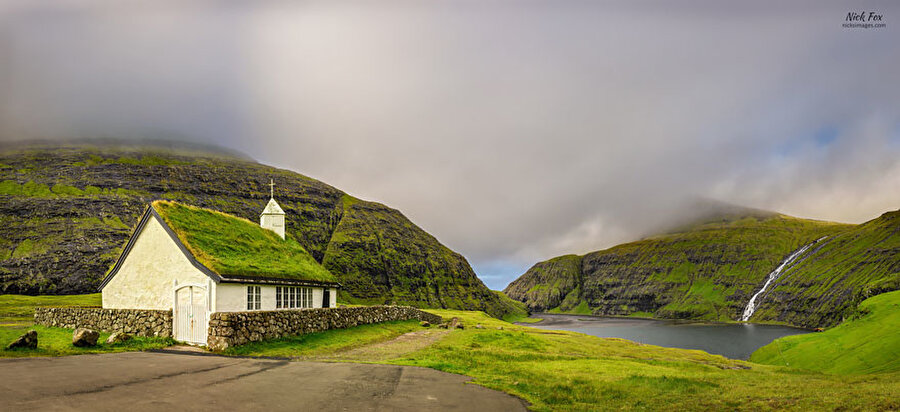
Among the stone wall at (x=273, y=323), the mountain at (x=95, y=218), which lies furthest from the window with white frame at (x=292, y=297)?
the mountain at (x=95, y=218)

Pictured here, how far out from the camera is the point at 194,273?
31969 millimetres

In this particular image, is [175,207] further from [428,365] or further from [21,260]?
[21,260]

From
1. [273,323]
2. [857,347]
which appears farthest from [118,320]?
[857,347]

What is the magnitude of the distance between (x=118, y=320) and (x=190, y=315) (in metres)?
6.46

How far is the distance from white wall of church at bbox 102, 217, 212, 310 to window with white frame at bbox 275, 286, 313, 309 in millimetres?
7851

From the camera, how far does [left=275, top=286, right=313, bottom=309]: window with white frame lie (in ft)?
127

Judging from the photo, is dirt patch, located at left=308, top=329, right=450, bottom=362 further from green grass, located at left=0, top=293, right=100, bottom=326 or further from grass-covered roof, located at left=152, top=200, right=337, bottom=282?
green grass, located at left=0, top=293, right=100, bottom=326

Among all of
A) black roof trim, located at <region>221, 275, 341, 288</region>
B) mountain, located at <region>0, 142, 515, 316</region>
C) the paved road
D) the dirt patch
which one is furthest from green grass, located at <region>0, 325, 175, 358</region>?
mountain, located at <region>0, 142, 515, 316</region>

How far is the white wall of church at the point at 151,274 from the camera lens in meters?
32.6

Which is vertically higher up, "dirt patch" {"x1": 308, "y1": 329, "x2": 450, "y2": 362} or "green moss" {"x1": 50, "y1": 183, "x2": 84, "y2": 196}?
"green moss" {"x1": 50, "y1": 183, "x2": 84, "y2": 196}

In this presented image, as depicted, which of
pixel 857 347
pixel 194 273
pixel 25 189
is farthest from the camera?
pixel 25 189

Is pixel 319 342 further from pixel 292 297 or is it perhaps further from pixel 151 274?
pixel 151 274

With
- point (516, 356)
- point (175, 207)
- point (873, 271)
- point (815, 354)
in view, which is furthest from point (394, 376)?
point (873, 271)

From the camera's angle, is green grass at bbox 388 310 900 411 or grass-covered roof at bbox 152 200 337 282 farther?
grass-covered roof at bbox 152 200 337 282
